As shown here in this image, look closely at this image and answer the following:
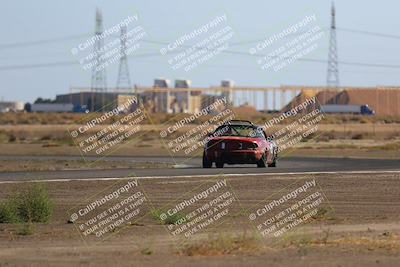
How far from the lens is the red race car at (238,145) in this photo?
113 ft

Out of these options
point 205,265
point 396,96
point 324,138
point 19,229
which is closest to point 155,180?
point 19,229

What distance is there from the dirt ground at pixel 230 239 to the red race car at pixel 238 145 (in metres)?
8.31

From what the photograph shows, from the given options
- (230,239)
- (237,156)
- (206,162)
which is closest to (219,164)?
(206,162)

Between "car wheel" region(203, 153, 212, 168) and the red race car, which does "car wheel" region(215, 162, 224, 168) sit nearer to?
the red race car

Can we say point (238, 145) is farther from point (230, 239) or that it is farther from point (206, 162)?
point (230, 239)

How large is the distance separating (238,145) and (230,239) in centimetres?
1931

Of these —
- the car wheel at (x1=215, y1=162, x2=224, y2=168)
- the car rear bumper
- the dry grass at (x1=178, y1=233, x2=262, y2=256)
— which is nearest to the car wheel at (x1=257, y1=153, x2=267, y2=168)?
the car rear bumper

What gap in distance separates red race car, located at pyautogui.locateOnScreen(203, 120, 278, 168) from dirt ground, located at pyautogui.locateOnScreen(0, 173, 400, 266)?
831cm

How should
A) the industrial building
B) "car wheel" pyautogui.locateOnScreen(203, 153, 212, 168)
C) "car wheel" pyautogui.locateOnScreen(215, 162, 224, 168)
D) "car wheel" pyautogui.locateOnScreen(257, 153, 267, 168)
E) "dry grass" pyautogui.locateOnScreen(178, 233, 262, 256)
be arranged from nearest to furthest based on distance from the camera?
1. "dry grass" pyautogui.locateOnScreen(178, 233, 262, 256)
2. "car wheel" pyautogui.locateOnScreen(257, 153, 267, 168)
3. "car wheel" pyautogui.locateOnScreen(215, 162, 224, 168)
4. "car wheel" pyautogui.locateOnScreen(203, 153, 212, 168)
5. the industrial building

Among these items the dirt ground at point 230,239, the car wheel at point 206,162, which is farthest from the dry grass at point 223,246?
the car wheel at point 206,162

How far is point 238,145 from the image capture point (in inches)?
1358

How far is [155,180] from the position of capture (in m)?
29.3

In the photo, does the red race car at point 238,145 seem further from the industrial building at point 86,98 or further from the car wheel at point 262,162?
the industrial building at point 86,98

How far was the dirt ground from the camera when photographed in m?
14.1
